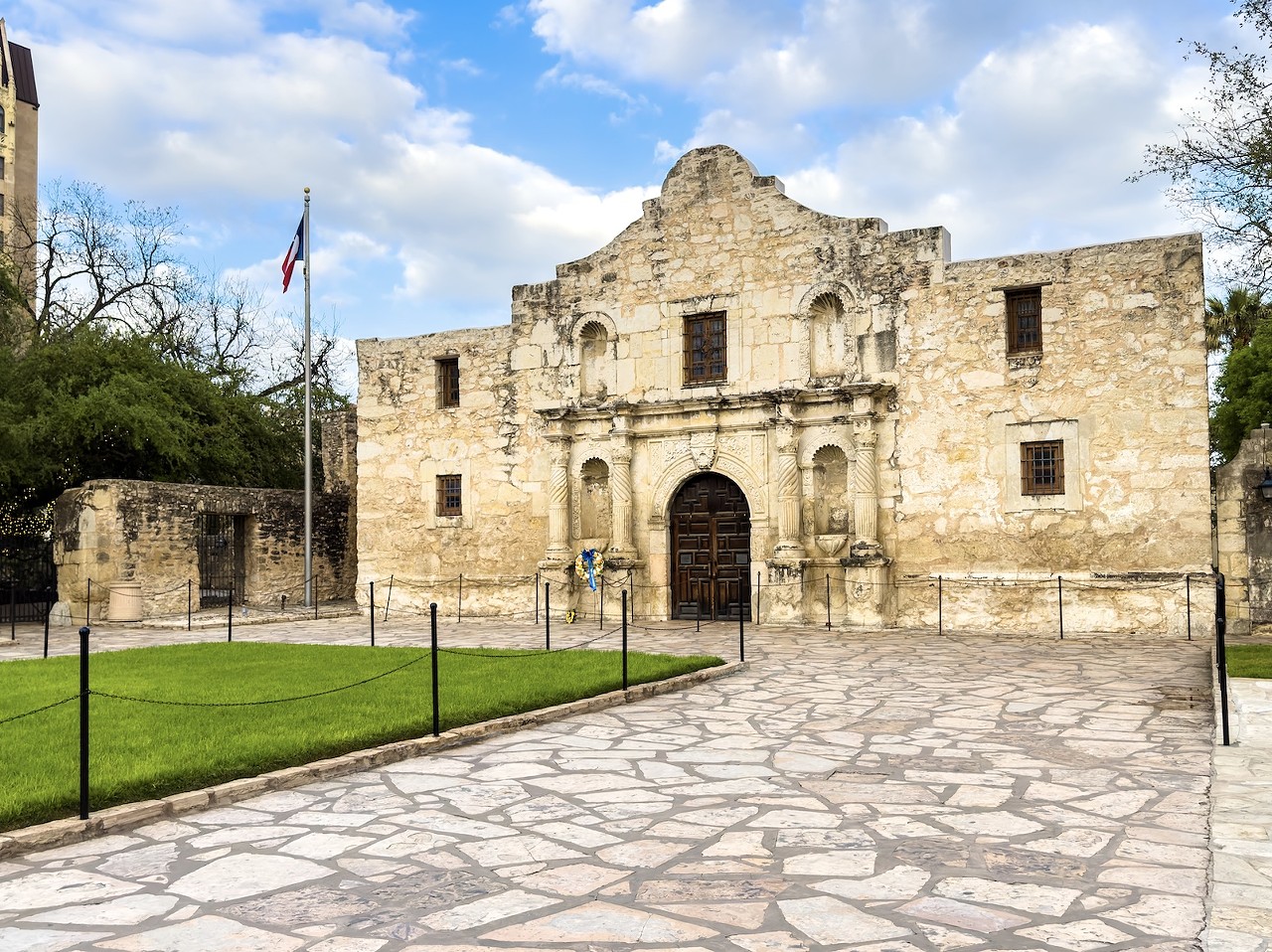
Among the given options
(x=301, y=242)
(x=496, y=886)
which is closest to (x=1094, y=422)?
(x=496, y=886)

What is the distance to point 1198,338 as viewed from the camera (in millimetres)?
16188

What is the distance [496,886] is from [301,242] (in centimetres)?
2013


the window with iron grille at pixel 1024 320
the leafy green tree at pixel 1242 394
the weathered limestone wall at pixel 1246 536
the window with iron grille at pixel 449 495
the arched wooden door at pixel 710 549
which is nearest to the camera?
the weathered limestone wall at pixel 1246 536

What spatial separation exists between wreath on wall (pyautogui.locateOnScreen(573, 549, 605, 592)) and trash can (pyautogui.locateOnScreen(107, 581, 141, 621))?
330 inches

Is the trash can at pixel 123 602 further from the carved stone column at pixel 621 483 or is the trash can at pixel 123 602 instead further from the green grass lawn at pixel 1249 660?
the green grass lawn at pixel 1249 660

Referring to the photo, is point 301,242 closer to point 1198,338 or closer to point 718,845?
point 1198,338

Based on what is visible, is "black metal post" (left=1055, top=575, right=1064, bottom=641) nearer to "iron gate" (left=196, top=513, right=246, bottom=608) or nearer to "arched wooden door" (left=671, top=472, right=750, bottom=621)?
"arched wooden door" (left=671, top=472, right=750, bottom=621)

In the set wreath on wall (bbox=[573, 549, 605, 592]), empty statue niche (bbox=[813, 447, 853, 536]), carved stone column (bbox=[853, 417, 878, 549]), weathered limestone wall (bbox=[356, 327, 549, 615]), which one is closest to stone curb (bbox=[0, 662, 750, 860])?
carved stone column (bbox=[853, 417, 878, 549])

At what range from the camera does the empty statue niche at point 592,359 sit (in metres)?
20.7

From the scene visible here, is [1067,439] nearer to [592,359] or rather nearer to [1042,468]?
[1042,468]

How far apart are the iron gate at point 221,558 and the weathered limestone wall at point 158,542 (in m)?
0.20

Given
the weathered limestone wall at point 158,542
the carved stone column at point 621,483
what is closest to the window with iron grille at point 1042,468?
the carved stone column at point 621,483

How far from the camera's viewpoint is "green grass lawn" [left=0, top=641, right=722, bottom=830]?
670cm

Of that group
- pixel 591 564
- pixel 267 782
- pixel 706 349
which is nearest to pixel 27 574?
pixel 591 564
